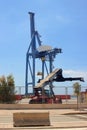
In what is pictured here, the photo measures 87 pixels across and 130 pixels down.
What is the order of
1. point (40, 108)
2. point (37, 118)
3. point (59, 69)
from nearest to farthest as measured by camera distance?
point (37, 118) < point (40, 108) < point (59, 69)

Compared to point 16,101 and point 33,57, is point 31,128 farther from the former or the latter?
point 33,57

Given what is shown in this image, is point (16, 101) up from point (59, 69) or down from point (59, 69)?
down

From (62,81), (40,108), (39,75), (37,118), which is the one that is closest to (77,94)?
(62,81)

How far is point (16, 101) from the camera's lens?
161ft

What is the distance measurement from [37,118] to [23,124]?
3.02ft

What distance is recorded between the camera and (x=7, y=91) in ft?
160

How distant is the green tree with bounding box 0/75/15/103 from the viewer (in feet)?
159

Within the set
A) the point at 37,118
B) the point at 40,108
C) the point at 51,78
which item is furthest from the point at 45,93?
the point at 37,118

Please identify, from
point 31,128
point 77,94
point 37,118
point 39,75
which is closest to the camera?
point 31,128

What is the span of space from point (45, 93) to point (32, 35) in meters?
40.6

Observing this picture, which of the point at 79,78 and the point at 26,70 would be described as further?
the point at 26,70

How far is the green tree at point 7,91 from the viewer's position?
48531mm

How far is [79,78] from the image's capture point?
2045 inches

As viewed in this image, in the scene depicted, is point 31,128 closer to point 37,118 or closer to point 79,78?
point 37,118
